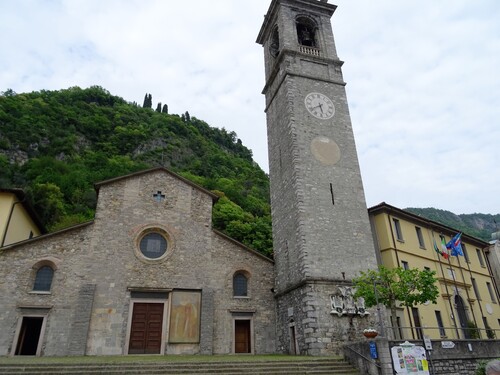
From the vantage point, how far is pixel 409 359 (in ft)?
38.1

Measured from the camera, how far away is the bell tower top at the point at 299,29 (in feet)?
73.3

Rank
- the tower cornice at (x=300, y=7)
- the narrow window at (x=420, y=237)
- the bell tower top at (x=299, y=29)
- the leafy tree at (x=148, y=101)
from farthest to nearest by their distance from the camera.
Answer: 1. the leafy tree at (x=148, y=101)
2. the tower cornice at (x=300, y=7)
3. the bell tower top at (x=299, y=29)
4. the narrow window at (x=420, y=237)

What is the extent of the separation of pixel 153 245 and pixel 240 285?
15.7 feet

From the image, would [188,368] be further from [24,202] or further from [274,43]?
[274,43]

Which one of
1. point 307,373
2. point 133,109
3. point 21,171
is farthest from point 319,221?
point 133,109

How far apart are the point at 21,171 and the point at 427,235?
148 feet

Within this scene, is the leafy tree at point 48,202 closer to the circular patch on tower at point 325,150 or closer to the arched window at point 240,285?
the arched window at point 240,285

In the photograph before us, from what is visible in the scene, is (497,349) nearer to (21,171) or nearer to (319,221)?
(319,221)

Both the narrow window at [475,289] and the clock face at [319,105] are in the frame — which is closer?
the clock face at [319,105]

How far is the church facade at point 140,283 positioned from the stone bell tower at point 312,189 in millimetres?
Answer: 2337

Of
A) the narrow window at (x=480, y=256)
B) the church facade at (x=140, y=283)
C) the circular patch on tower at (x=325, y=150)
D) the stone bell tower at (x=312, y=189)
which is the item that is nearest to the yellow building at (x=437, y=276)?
the narrow window at (x=480, y=256)

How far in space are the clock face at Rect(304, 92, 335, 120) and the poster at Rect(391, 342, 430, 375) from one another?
40.6 ft

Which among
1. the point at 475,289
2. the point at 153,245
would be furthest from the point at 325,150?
the point at 475,289

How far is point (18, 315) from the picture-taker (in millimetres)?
15195
